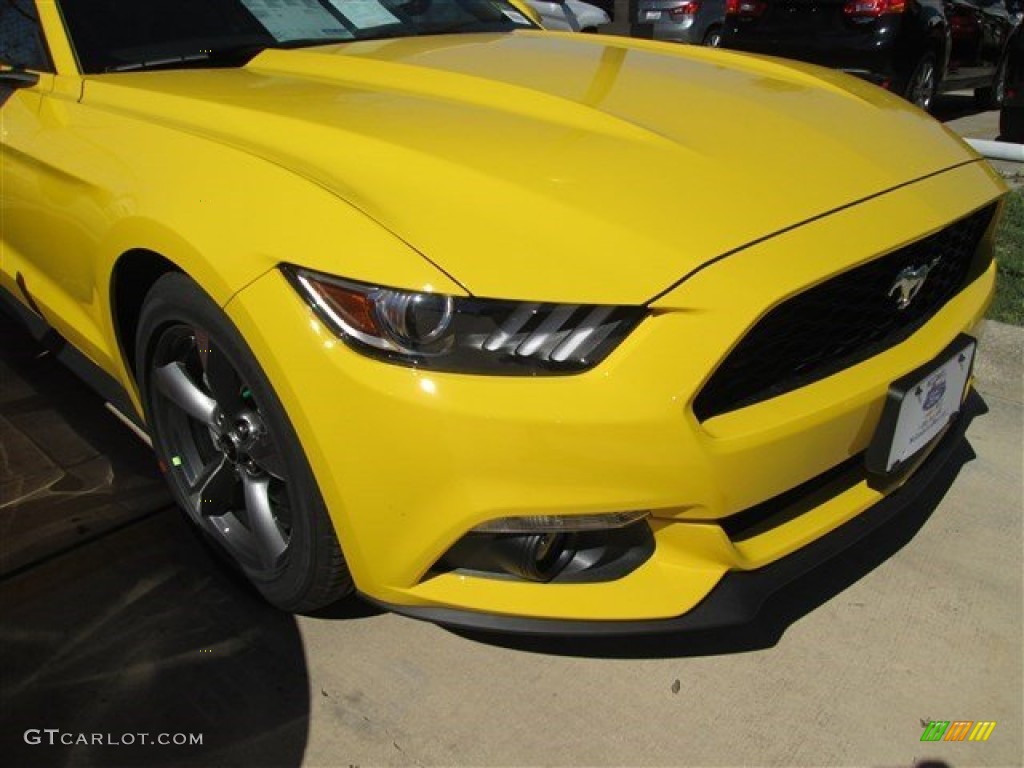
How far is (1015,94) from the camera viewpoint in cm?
652

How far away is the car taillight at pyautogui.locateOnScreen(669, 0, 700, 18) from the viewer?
10.4m

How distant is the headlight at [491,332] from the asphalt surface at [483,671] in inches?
30.5

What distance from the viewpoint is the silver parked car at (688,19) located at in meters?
10.5

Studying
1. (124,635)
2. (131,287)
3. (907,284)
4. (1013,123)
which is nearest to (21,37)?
(131,287)

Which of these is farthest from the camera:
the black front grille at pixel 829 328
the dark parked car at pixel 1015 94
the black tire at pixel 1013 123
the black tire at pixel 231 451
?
the black tire at pixel 1013 123

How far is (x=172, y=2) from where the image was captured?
2.70 meters

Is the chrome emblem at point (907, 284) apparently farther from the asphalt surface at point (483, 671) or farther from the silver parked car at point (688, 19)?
the silver parked car at point (688, 19)

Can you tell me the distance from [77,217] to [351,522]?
1227 mm

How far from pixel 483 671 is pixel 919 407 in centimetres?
113

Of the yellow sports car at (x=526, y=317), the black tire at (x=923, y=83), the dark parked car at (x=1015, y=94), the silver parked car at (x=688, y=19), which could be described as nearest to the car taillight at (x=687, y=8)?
the silver parked car at (x=688, y=19)

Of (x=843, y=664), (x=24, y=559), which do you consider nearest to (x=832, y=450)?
(x=843, y=664)

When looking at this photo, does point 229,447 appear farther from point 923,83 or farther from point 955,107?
point 955,107

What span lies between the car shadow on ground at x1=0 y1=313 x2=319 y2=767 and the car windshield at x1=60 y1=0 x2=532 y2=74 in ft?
4.08

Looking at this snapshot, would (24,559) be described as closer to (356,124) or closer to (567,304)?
(356,124)
